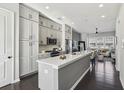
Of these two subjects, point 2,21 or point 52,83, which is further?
point 2,21

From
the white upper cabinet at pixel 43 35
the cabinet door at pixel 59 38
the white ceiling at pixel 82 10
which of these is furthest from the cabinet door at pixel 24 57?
the cabinet door at pixel 59 38

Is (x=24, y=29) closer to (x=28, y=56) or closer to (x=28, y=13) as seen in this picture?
(x=28, y=13)

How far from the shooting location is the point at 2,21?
2943 millimetres

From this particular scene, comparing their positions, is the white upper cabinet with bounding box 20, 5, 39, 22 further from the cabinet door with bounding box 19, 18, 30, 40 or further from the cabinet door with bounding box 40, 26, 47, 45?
the cabinet door with bounding box 40, 26, 47, 45

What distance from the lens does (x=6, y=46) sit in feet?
10.00

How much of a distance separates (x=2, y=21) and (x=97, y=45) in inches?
460

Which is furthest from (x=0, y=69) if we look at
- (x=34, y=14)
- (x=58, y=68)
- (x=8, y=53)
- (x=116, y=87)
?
(x=116, y=87)

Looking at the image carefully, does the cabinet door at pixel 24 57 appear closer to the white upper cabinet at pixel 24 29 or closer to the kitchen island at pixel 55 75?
the white upper cabinet at pixel 24 29

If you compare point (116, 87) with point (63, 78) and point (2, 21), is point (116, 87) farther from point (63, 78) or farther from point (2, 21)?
point (2, 21)

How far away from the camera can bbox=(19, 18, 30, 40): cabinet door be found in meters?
3.79

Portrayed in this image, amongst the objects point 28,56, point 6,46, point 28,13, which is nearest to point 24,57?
point 28,56

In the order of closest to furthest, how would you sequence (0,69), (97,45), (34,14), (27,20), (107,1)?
(0,69) → (107,1) → (27,20) → (34,14) → (97,45)

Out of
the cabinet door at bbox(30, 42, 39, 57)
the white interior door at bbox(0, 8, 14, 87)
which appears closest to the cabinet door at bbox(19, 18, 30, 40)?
the cabinet door at bbox(30, 42, 39, 57)

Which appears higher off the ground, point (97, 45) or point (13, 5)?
point (13, 5)
